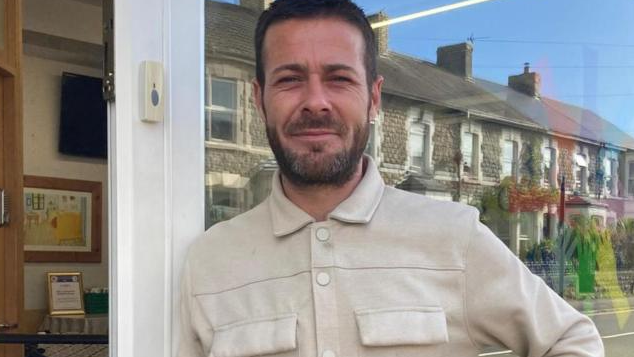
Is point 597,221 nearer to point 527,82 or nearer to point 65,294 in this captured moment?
point 527,82

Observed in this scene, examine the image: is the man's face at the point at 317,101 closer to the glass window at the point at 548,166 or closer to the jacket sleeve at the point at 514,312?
the jacket sleeve at the point at 514,312

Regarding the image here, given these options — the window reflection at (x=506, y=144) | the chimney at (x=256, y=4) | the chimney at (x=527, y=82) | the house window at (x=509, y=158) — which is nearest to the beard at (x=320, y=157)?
the chimney at (x=256, y=4)

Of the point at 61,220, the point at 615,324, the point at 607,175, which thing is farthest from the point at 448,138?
the point at 61,220

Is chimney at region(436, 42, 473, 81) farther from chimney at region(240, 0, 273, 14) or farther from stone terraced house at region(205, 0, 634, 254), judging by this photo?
chimney at region(240, 0, 273, 14)

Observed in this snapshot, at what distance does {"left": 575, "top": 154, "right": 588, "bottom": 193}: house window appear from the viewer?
216cm

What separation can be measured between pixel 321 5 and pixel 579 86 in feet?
4.61

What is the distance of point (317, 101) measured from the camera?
3.40 ft

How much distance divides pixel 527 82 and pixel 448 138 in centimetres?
38

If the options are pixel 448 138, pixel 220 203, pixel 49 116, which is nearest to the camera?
pixel 220 203

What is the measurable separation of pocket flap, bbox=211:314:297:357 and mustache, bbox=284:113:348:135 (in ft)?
1.00

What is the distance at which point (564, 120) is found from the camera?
2152 mm

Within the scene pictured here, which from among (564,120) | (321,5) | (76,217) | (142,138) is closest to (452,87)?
(564,120)

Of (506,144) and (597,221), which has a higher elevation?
(506,144)

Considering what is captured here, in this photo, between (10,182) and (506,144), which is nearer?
(506,144)
